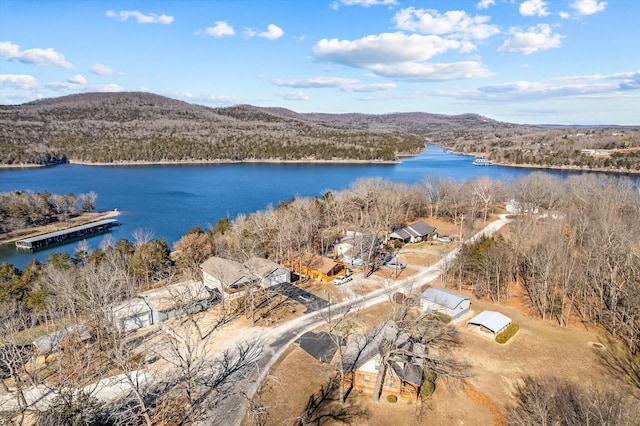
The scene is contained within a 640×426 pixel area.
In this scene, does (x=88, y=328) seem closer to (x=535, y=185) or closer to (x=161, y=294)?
(x=161, y=294)

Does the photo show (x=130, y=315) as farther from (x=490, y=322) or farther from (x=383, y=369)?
(x=490, y=322)

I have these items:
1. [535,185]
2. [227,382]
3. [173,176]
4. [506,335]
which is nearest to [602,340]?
[506,335]

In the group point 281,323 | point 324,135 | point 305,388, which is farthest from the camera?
point 324,135

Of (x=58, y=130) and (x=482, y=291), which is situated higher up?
(x=58, y=130)

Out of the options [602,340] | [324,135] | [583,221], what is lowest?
[602,340]

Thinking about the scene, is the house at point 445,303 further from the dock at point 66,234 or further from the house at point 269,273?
the dock at point 66,234

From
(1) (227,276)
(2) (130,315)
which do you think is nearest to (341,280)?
(1) (227,276)

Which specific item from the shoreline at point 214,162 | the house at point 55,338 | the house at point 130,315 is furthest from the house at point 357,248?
the shoreline at point 214,162
